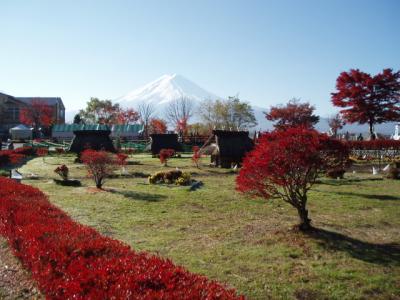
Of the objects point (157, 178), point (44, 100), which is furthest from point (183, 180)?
point (44, 100)

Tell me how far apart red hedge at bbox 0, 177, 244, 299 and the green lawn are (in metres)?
1.69

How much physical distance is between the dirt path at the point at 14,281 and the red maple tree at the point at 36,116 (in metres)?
74.2

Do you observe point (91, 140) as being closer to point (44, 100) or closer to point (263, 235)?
point (263, 235)

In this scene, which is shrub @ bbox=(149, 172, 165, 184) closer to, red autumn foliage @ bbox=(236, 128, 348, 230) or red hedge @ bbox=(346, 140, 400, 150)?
red autumn foliage @ bbox=(236, 128, 348, 230)

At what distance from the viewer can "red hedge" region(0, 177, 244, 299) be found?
12.8ft

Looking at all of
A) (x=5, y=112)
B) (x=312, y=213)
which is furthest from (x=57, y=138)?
(x=312, y=213)

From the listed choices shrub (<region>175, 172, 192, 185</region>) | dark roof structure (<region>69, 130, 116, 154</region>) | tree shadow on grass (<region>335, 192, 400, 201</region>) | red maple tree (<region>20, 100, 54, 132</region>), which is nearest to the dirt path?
shrub (<region>175, 172, 192, 185</region>)

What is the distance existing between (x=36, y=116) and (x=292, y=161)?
249ft

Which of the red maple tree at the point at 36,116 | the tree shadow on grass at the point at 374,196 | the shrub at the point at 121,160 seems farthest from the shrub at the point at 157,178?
the red maple tree at the point at 36,116

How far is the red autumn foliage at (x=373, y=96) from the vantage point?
123 ft

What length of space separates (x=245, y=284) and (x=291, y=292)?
69cm

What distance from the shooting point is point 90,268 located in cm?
452

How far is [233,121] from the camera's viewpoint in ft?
208

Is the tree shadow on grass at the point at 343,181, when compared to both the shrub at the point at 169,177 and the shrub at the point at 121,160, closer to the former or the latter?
the shrub at the point at 169,177
